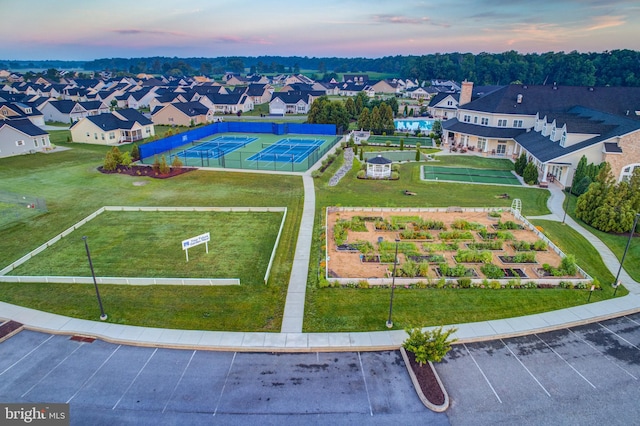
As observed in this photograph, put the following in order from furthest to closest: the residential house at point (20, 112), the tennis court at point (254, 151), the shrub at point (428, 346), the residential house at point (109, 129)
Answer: the residential house at point (20, 112)
the residential house at point (109, 129)
the tennis court at point (254, 151)
the shrub at point (428, 346)

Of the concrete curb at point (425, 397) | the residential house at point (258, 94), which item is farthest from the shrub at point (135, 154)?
the residential house at point (258, 94)

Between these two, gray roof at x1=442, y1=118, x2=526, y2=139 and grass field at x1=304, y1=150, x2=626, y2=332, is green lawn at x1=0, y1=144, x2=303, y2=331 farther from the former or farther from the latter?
gray roof at x1=442, y1=118, x2=526, y2=139

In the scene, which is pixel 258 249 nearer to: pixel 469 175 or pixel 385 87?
pixel 469 175

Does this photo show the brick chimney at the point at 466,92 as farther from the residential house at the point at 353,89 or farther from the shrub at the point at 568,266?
the residential house at the point at 353,89

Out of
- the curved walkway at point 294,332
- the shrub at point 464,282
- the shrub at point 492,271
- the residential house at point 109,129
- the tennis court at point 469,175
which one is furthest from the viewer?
the residential house at point 109,129

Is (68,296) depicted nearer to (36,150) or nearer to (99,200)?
(99,200)

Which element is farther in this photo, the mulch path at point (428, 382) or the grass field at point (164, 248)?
the grass field at point (164, 248)

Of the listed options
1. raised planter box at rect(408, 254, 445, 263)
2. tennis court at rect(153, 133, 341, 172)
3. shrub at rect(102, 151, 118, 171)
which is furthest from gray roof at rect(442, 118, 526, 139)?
shrub at rect(102, 151, 118, 171)
